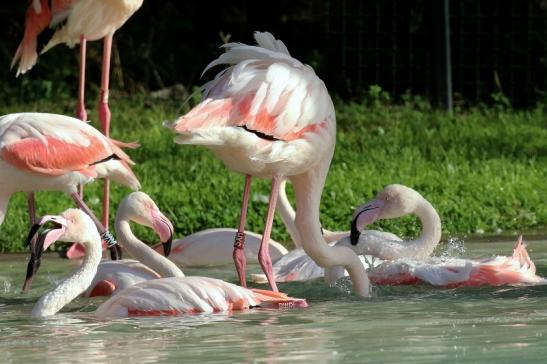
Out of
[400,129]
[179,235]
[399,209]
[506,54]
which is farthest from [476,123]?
[399,209]

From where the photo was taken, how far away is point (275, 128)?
6039mm

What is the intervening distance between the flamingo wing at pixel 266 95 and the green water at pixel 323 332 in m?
0.75

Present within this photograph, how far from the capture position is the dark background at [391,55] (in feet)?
41.8

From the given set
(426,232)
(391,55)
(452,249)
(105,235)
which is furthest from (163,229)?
(391,55)

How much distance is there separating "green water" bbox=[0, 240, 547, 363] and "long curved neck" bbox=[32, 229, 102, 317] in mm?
57

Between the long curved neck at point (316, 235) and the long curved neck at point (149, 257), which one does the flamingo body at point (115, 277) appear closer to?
the long curved neck at point (149, 257)

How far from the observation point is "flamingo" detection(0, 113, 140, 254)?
6457mm

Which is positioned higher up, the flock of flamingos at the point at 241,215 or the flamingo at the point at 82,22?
the flamingo at the point at 82,22

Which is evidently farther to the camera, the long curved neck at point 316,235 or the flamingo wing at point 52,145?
the flamingo wing at point 52,145

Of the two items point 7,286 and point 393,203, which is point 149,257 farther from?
point 393,203

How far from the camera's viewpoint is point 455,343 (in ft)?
14.9

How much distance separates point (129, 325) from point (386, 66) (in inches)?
319

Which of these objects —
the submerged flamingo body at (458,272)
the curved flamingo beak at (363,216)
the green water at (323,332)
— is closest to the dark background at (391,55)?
the curved flamingo beak at (363,216)

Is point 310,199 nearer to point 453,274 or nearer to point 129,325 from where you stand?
point 453,274
